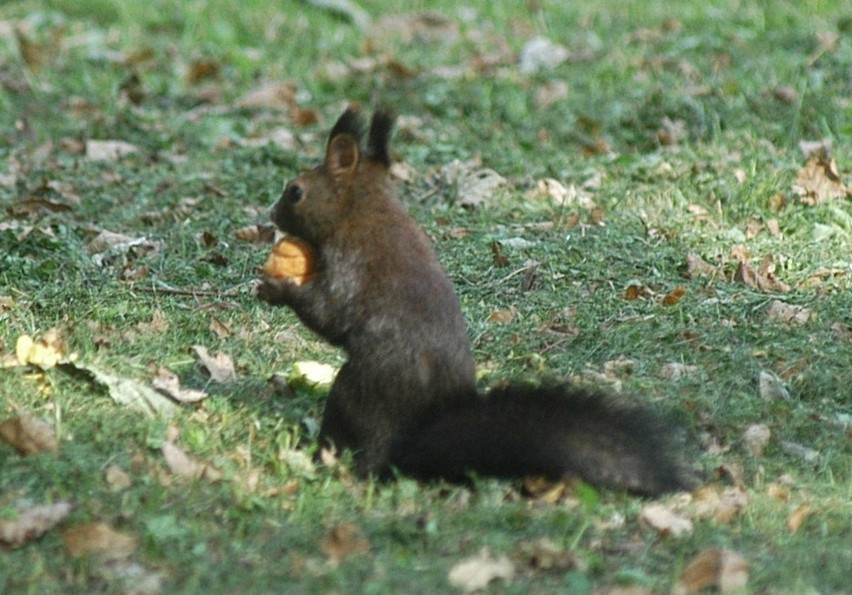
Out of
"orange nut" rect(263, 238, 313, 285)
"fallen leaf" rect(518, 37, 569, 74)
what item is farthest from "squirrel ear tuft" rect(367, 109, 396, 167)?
"fallen leaf" rect(518, 37, 569, 74)

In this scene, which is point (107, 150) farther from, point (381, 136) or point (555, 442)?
point (555, 442)

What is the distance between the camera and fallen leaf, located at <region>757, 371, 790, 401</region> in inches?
180

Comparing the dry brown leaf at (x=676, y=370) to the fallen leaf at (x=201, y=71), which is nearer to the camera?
the dry brown leaf at (x=676, y=370)

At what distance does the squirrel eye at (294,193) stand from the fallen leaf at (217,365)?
63 centimetres

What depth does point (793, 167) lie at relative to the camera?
6535 mm

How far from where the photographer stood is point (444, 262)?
5.70 m

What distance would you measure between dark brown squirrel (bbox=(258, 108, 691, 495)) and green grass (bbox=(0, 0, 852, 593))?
10 cm

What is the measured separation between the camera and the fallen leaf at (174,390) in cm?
430

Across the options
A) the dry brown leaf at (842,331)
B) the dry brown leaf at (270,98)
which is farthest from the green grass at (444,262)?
the dry brown leaf at (270,98)

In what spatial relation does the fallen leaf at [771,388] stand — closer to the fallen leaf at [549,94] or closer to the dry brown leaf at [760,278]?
the dry brown leaf at [760,278]

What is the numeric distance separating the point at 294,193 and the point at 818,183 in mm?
2897

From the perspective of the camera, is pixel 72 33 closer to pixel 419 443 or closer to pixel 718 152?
pixel 718 152

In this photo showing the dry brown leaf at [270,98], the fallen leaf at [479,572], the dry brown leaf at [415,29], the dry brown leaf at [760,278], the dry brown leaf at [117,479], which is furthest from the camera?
the dry brown leaf at [415,29]

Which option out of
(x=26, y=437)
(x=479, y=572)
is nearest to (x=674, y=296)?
(x=479, y=572)
